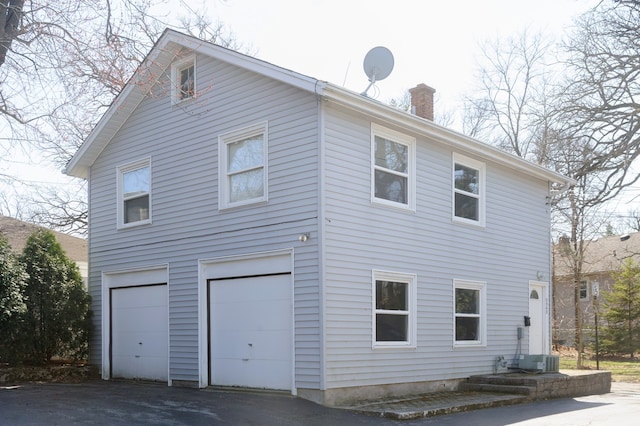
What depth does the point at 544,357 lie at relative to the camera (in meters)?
15.0

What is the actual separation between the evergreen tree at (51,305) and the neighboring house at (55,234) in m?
8.78

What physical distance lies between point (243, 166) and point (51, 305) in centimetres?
571

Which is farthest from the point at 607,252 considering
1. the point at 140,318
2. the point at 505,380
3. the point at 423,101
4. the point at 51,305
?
the point at 51,305

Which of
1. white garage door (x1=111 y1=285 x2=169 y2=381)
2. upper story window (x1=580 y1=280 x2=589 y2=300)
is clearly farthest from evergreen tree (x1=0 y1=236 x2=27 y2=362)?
upper story window (x1=580 y1=280 x2=589 y2=300)

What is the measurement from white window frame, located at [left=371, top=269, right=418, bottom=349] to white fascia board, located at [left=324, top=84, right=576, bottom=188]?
276cm

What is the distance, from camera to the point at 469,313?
14.2 m

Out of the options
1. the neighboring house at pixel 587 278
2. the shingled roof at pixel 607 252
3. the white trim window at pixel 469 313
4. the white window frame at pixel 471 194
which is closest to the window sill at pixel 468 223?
the white window frame at pixel 471 194

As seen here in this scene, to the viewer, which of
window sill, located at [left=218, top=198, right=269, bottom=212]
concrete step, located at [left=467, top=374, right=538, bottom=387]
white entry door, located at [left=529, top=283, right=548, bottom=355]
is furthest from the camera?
white entry door, located at [left=529, top=283, right=548, bottom=355]

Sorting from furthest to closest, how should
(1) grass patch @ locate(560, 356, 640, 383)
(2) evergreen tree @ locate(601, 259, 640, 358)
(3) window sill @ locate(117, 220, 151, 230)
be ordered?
(2) evergreen tree @ locate(601, 259, 640, 358) < (1) grass patch @ locate(560, 356, 640, 383) < (3) window sill @ locate(117, 220, 151, 230)

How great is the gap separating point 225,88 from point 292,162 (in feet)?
8.38

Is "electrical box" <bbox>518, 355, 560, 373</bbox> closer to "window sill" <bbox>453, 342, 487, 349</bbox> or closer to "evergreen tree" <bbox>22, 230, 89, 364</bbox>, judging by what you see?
"window sill" <bbox>453, 342, 487, 349</bbox>

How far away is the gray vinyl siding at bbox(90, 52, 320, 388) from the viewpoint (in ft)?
36.5

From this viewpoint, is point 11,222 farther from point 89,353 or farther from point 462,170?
point 462,170

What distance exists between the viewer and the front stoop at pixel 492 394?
10398 mm
